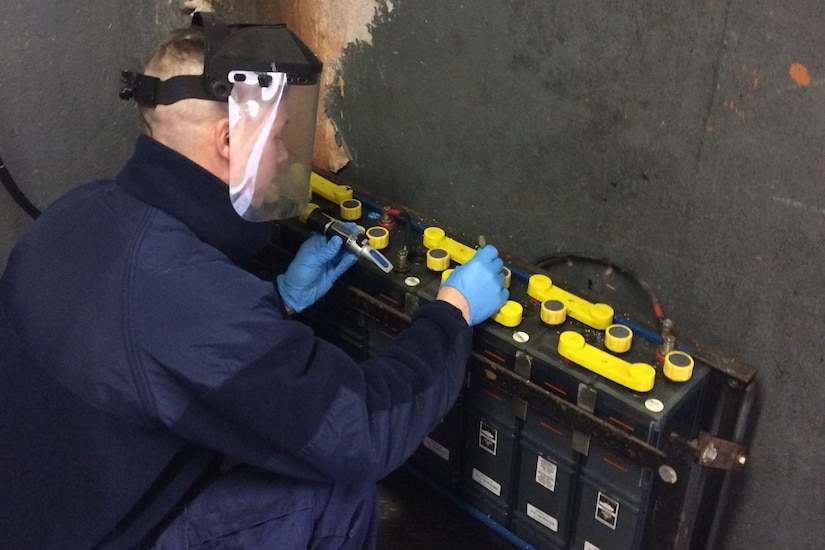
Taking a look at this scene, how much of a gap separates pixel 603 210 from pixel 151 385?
830mm

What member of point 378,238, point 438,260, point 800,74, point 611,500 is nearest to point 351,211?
point 378,238

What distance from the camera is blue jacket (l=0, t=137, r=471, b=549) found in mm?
1026

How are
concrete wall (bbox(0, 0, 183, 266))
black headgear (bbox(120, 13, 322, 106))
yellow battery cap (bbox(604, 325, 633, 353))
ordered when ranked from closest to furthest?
black headgear (bbox(120, 13, 322, 106)) → yellow battery cap (bbox(604, 325, 633, 353)) → concrete wall (bbox(0, 0, 183, 266))

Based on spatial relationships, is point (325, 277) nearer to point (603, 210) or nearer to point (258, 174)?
point (258, 174)

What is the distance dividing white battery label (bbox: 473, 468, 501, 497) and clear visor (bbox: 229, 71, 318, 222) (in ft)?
2.03

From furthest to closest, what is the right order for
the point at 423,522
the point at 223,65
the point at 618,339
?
1. the point at 423,522
2. the point at 618,339
3. the point at 223,65

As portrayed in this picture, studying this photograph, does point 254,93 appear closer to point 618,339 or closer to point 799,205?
point 618,339

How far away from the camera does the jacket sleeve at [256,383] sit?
1017 millimetres

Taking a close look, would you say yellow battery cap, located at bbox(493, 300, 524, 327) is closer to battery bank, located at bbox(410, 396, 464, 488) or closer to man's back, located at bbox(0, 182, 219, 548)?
battery bank, located at bbox(410, 396, 464, 488)

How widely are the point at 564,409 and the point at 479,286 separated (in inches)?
9.3

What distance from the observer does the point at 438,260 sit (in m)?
1.42

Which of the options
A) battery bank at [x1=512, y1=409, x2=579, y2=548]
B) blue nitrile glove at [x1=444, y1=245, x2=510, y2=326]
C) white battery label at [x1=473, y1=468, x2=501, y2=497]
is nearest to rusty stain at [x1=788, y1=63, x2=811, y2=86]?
blue nitrile glove at [x1=444, y1=245, x2=510, y2=326]

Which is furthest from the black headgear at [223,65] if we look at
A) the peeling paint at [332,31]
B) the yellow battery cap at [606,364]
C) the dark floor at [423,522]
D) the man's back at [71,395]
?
the dark floor at [423,522]

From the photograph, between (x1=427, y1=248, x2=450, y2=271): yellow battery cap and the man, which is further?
(x1=427, y1=248, x2=450, y2=271): yellow battery cap
